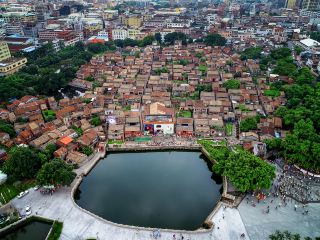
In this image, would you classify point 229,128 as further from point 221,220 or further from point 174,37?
point 174,37

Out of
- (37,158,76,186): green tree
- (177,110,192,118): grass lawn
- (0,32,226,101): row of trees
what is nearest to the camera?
(37,158,76,186): green tree

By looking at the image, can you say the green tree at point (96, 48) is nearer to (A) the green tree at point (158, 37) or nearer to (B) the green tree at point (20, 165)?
(A) the green tree at point (158, 37)

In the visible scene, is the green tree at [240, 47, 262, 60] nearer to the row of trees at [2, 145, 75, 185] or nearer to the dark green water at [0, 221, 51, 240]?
the row of trees at [2, 145, 75, 185]

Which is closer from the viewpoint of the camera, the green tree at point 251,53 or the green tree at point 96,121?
the green tree at point 96,121

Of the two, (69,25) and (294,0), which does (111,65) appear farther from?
(294,0)

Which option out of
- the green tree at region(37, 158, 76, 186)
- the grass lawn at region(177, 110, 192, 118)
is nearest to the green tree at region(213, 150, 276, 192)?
the grass lawn at region(177, 110, 192, 118)

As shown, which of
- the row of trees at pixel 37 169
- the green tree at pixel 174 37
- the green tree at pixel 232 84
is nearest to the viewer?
the row of trees at pixel 37 169

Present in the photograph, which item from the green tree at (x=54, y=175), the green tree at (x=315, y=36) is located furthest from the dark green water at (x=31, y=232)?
the green tree at (x=315, y=36)
